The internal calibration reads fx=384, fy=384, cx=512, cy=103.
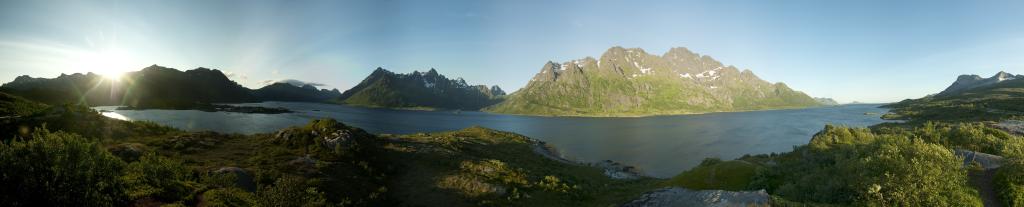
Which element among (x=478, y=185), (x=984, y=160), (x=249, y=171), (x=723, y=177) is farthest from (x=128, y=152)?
(x=984, y=160)

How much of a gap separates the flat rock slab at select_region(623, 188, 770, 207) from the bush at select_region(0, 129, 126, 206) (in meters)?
25.2

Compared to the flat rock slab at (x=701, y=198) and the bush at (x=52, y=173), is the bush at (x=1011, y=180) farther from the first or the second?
the bush at (x=52, y=173)

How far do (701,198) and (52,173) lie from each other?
88.6ft

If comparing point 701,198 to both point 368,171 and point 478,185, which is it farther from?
point 368,171

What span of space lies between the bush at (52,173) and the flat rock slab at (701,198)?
25154 mm

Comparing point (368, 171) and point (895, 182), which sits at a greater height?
point (895, 182)

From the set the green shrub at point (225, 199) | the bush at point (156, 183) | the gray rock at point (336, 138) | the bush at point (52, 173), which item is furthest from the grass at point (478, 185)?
the bush at point (52, 173)

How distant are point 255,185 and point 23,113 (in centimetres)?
3006

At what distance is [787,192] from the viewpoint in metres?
23.1

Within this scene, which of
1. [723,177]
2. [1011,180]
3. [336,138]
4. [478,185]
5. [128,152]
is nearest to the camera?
[1011,180]

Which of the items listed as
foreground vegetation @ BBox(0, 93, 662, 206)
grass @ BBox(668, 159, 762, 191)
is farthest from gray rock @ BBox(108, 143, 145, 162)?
grass @ BBox(668, 159, 762, 191)

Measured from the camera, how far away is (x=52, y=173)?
42.5 feet

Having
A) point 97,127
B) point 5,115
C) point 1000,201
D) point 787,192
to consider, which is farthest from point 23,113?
point 1000,201

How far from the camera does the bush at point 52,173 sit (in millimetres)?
12211
